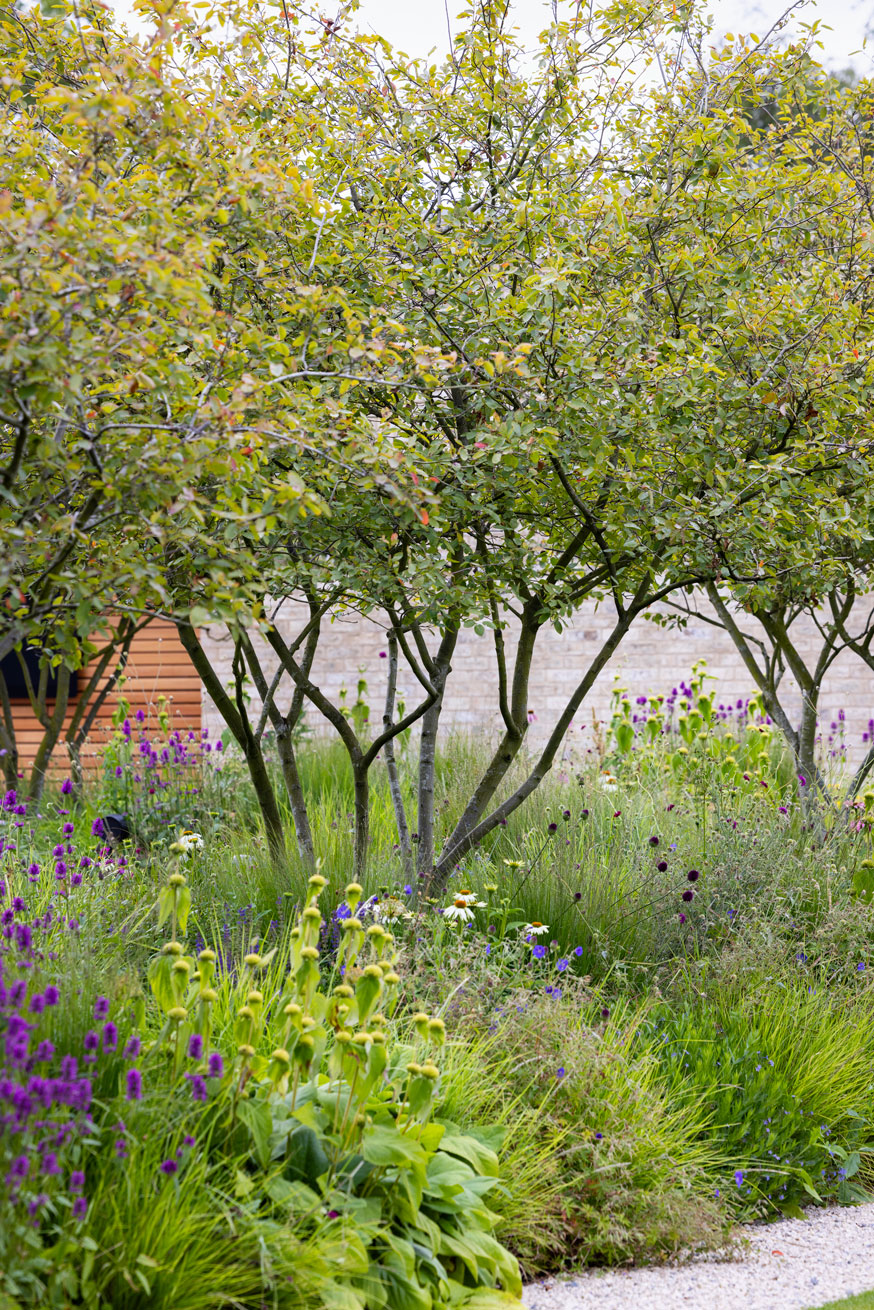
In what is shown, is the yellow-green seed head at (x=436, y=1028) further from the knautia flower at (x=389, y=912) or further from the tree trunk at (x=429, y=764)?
the tree trunk at (x=429, y=764)

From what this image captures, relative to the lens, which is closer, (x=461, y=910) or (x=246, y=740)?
(x=461, y=910)

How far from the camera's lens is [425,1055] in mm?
2703

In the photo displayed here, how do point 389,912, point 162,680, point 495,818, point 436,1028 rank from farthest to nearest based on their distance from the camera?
point 162,680 < point 495,818 < point 389,912 < point 436,1028

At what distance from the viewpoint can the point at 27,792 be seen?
21.7 ft

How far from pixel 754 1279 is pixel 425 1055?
1013mm

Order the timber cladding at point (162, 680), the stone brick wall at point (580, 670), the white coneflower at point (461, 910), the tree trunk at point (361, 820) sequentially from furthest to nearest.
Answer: the timber cladding at point (162, 680)
the stone brick wall at point (580, 670)
the tree trunk at point (361, 820)
the white coneflower at point (461, 910)

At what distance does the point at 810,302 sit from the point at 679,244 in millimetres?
533

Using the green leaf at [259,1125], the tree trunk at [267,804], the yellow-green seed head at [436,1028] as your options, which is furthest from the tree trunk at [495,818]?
the green leaf at [259,1125]

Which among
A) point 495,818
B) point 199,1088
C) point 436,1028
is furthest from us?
point 495,818

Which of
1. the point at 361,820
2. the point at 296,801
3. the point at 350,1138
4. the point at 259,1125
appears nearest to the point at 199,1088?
the point at 259,1125

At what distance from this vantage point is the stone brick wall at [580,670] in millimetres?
9516

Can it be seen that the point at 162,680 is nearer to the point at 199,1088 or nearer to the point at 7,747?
the point at 7,747

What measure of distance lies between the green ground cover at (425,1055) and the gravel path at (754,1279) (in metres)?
0.07

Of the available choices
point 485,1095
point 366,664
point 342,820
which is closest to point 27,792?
point 342,820
